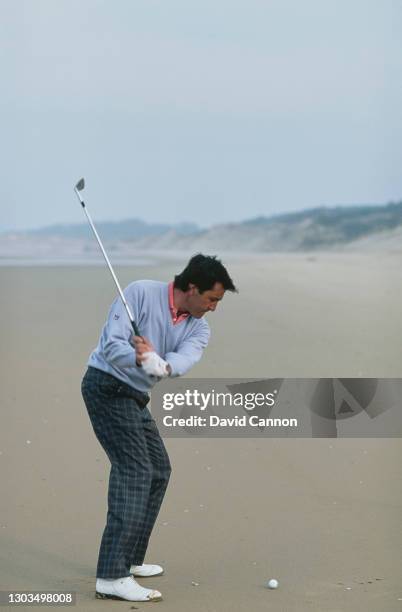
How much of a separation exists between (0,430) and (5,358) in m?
1.58

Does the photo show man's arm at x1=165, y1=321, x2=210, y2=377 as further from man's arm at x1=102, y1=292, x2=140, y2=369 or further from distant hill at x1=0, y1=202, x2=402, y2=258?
distant hill at x1=0, y1=202, x2=402, y2=258

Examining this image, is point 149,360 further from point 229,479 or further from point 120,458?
point 229,479

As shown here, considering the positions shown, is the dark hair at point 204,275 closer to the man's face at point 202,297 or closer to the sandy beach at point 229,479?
the man's face at point 202,297

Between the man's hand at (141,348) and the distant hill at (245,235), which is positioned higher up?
the distant hill at (245,235)

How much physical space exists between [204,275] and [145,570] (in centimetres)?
118

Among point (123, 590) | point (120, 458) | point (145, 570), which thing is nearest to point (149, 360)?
point (120, 458)

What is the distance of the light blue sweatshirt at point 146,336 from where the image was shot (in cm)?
438

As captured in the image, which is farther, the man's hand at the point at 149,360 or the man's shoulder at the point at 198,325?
the man's shoulder at the point at 198,325

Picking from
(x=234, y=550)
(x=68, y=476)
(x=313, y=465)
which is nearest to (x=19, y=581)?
(x=234, y=550)

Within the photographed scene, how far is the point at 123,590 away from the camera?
455 centimetres

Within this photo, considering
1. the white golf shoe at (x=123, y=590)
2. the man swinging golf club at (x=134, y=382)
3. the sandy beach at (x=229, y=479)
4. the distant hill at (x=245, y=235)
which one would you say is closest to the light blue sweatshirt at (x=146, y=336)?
the man swinging golf club at (x=134, y=382)

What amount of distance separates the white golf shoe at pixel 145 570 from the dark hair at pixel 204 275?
1.09 m

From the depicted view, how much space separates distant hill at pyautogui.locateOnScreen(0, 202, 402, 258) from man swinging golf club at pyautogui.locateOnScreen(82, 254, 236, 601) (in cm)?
688

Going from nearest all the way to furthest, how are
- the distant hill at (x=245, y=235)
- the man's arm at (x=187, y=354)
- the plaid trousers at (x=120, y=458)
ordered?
the man's arm at (x=187, y=354) → the plaid trousers at (x=120, y=458) → the distant hill at (x=245, y=235)
